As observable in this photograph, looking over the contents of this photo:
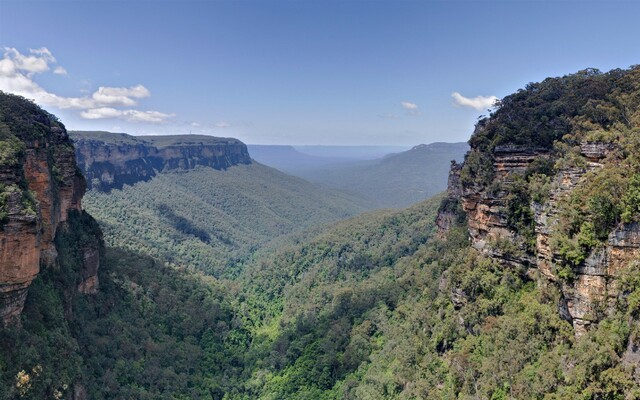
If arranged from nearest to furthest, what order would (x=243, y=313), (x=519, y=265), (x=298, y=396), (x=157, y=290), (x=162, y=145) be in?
(x=519, y=265) → (x=298, y=396) → (x=157, y=290) → (x=243, y=313) → (x=162, y=145)

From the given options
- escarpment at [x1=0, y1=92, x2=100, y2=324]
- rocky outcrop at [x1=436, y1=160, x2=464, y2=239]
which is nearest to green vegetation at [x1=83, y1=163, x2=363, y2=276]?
escarpment at [x1=0, y1=92, x2=100, y2=324]

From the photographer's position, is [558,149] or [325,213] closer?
[558,149]

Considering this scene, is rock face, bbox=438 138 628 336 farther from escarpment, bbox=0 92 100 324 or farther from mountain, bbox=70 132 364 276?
mountain, bbox=70 132 364 276

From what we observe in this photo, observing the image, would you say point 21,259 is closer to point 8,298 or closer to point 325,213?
point 8,298

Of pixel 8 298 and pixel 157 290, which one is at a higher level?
pixel 8 298

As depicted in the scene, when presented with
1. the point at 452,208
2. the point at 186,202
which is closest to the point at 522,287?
the point at 452,208

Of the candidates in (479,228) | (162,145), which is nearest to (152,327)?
(479,228)
